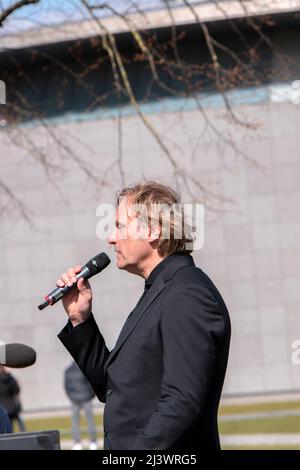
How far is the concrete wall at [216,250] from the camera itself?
28641 mm

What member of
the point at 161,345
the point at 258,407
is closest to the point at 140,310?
the point at 161,345

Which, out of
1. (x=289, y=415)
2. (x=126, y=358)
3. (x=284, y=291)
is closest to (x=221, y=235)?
(x=284, y=291)

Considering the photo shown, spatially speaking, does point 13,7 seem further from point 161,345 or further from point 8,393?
point 8,393

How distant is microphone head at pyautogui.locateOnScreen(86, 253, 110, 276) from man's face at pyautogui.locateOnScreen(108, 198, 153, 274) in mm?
167

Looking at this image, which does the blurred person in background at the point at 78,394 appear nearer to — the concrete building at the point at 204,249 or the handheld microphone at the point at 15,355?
the concrete building at the point at 204,249

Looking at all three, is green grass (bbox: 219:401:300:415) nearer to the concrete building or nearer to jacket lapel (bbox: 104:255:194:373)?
the concrete building

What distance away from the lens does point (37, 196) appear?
2948 centimetres

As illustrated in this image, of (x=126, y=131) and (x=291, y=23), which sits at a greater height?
(x=291, y=23)

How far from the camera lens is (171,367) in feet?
11.5

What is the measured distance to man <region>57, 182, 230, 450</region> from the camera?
3.47 m

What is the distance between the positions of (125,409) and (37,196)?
26078 millimetres

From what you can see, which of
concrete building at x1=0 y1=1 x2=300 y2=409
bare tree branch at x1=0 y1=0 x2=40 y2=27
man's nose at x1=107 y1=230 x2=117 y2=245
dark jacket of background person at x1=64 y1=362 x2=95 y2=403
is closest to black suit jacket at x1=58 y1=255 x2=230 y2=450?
man's nose at x1=107 y1=230 x2=117 y2=245

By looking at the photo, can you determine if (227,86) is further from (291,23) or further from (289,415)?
(291,23)
